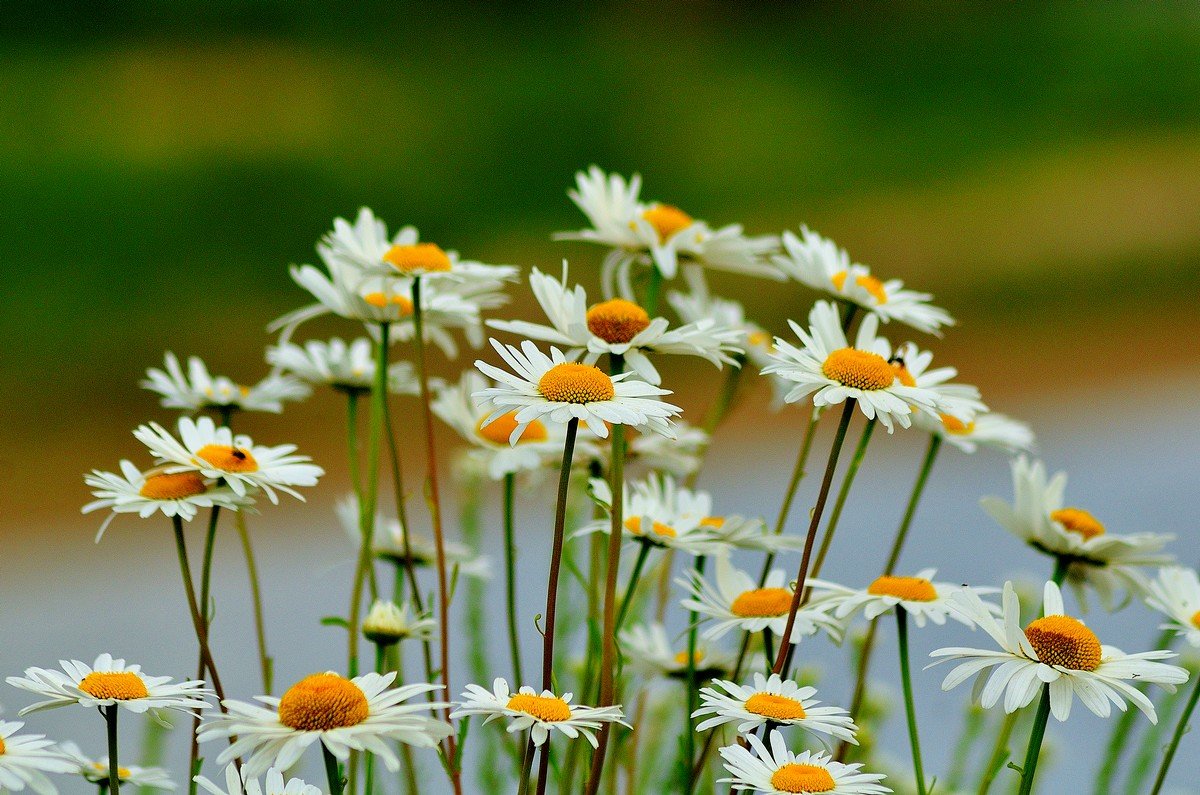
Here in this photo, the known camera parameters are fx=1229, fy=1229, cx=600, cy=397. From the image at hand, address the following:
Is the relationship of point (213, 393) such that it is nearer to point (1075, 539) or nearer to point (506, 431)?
point (506, 431)

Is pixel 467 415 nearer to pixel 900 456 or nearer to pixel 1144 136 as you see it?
→ pixel 900 456

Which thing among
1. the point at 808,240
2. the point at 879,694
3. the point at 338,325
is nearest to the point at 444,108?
the point at 338,325

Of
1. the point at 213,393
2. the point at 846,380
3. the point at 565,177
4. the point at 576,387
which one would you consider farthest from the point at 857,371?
the point at 565,177

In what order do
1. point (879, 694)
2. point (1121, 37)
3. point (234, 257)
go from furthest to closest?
1. point (1121, 37)
2. point (234, 257)
3. point (879, 694)

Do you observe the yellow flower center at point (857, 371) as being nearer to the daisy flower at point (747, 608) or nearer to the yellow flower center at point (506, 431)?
the daisy flower at point (747, 608)

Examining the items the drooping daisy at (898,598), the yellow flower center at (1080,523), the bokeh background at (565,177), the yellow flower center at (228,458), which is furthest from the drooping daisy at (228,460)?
the bokeh background at (565,177)

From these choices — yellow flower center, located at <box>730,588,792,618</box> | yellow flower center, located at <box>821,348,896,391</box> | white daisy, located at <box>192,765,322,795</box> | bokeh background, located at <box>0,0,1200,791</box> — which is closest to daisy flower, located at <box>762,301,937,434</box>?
yellow flower center, located at <box>821,348,896,391</box>
